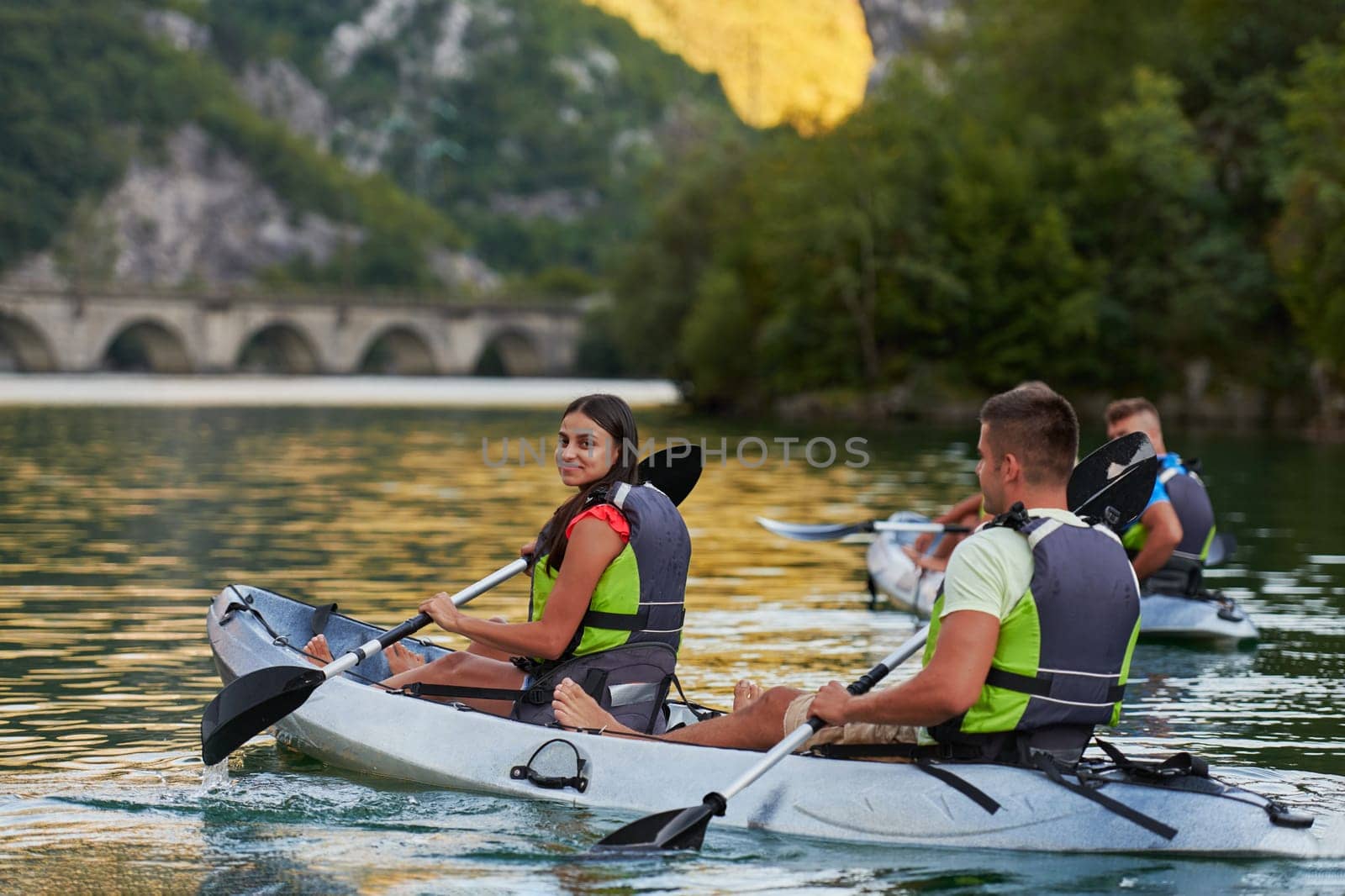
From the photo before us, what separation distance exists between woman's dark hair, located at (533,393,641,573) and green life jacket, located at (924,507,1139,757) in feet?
5.27

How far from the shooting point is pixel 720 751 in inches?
288

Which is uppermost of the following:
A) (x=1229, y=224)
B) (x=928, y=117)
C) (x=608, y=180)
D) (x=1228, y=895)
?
(x=608, y=180)

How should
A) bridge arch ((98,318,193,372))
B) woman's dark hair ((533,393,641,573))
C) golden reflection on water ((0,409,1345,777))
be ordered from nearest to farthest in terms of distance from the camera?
woman's dark hair ((533,393,641,573)) → golden reflection on water ((0,409,1345,777)) → bridge arch ((98,318,193,372))

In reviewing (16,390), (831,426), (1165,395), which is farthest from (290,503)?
(16,390)

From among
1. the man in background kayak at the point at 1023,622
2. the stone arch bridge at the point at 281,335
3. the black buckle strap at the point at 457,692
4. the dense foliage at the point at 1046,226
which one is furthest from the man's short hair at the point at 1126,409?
the stone arch bridge at the point at 281,335

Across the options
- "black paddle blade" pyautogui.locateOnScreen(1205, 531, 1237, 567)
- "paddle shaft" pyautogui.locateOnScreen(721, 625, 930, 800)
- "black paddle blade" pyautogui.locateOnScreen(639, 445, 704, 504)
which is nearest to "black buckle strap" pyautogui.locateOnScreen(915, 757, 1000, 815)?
"paddle shaft" pyautogui.locateOnScreen(721, 625, 930, 800)

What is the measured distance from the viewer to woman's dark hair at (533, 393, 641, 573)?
752cm

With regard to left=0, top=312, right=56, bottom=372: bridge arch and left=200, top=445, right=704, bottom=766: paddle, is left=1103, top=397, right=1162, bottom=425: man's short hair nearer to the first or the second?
left=200, top=445, right=704, bottom=766: paddle

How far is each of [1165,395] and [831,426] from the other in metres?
11.4

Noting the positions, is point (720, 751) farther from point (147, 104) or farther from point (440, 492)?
point (147, 104)

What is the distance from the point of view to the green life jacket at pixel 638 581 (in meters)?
7.59

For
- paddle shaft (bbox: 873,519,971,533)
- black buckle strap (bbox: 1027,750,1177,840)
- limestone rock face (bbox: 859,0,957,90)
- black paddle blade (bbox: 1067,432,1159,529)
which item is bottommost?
black buckle strap (bbox: 1027,750,1177,840)

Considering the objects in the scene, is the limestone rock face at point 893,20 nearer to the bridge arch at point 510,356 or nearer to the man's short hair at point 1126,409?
the bridge arch at point 510,356

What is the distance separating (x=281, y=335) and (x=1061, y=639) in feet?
350
